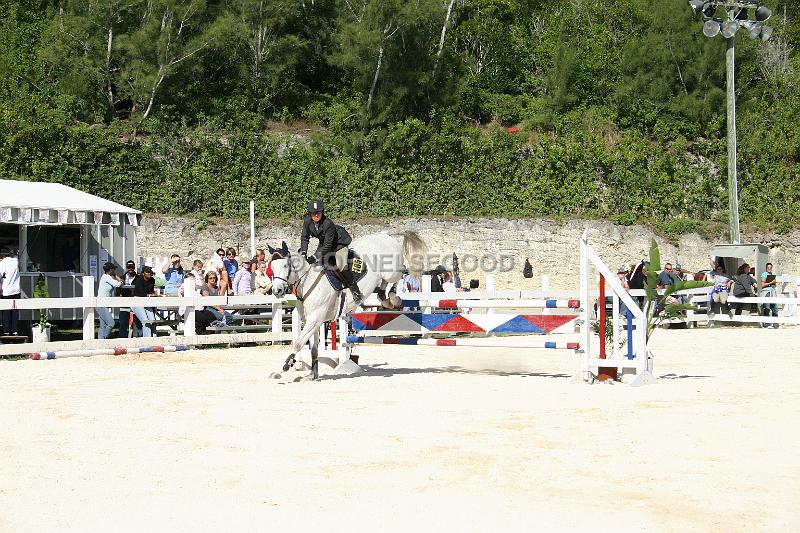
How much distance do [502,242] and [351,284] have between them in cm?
2853

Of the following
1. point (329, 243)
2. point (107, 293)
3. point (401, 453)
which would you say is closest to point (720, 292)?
point (107, 293)

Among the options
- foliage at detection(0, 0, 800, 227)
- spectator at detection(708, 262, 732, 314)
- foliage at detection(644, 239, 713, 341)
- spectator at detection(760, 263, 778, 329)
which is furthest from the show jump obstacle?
foliage at detection(0, 0, 800, 227)

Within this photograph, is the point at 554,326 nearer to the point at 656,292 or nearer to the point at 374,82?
the point at 656,292

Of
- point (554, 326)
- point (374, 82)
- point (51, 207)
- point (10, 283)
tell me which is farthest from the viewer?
point (374, 82)

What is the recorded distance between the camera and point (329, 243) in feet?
45.0

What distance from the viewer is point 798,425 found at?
9070mm

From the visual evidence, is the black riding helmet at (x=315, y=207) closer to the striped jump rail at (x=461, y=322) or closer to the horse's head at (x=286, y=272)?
the horse's head at (x=286, y=272)

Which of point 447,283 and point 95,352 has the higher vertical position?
point 447,283

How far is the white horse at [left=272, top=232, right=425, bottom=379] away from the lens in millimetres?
13555

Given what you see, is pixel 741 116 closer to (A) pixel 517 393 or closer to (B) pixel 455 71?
(B) pixel 455 71

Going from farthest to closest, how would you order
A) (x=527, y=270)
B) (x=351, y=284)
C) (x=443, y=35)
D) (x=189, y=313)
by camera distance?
(x=443, y=35) → (x=527, y=270) → (x=189, y=313) → (x=351, y=284)

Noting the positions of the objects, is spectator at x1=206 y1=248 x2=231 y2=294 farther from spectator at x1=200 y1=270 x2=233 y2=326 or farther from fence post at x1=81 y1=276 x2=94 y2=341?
fence post at x1=81 y1=276 x2=94 y2=341

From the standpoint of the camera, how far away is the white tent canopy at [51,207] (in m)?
21.4

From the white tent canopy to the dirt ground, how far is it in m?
7.96
